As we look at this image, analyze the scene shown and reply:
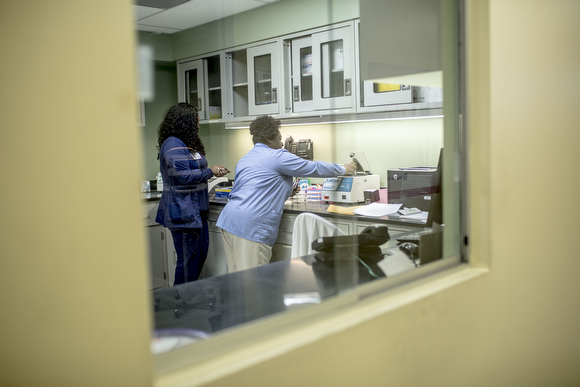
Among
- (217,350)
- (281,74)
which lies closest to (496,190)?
(217,350)

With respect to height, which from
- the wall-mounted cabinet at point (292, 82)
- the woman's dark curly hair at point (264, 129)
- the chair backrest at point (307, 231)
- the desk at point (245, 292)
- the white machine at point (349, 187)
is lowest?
the desk at point (245, 292)

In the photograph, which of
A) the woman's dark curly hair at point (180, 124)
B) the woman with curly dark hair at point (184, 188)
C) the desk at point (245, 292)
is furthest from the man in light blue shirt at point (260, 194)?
the desk at point (245, 292)

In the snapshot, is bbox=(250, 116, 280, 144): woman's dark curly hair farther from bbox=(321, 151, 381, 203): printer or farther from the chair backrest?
the chair backrest

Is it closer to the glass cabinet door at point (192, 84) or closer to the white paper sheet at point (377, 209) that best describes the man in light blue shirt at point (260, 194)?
the white paper sheet at point (377, 209)

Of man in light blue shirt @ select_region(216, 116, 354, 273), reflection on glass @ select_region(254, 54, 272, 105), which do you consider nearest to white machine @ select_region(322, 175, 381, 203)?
man in light blue shirt @ select_region(216, 116, 354, 273)

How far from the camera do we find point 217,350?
0.95m

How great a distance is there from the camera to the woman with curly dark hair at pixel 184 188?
308 cm

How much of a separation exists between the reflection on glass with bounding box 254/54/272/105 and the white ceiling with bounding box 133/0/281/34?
0.46 m

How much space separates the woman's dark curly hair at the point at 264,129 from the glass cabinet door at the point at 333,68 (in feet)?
2.03

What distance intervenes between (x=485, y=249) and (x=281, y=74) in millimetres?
2628

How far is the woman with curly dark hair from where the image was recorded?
3082 millimetres

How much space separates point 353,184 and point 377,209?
0.35 metres

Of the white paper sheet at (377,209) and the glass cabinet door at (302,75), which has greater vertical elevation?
the glass cabinet door at (302,75)

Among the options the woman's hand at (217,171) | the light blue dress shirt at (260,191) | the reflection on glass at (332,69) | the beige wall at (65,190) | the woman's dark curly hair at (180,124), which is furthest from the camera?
the woman's hand at (217,171)
